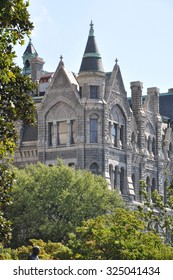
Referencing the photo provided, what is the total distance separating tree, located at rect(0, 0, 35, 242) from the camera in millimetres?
31781

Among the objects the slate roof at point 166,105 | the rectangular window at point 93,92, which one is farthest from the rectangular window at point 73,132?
the slate roof at point 166,105

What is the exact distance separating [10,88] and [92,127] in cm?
5808

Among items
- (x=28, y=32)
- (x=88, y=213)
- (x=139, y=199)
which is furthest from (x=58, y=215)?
(x=28, y=32)

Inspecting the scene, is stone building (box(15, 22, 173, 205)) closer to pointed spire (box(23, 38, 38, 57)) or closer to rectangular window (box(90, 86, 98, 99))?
rectangular window (box(90, 86, 98, 99))

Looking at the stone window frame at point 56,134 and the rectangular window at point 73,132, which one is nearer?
the rectangular window at point 73,132

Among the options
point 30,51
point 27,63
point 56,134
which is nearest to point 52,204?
point 56,134

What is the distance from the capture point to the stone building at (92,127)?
9138 centimetres

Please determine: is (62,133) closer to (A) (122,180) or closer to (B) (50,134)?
(B) (50,134)

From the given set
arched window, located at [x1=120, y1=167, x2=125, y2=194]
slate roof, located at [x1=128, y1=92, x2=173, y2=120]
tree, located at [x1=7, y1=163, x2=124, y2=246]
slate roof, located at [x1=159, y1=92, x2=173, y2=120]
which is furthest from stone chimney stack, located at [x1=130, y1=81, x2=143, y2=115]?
tree, located at [x1=7, y1=163, x2=124, y2=246]

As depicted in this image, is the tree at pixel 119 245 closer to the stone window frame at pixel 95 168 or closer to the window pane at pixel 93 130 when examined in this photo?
the stone window frame at pixel 95 168

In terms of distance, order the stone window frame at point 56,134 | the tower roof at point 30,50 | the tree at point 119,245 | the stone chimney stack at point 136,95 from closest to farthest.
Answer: the tree at point 119,245, the stone window frame at point 56,134, the stone chimney stack at point 136,95, the tower roof at point 30,50

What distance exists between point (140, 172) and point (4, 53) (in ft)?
225

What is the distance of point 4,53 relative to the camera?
32.0 meters
